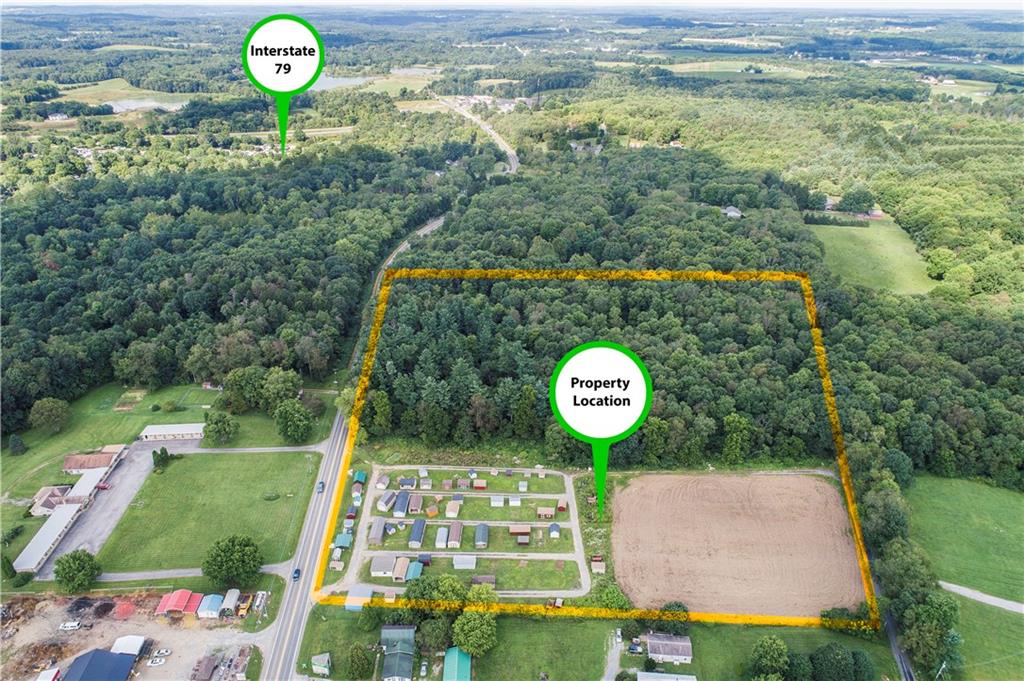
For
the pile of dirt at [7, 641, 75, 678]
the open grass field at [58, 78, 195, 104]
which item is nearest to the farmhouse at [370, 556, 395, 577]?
the pile of dirt at [7, 641, 75, 678]

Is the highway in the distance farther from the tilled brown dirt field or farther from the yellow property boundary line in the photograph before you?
the tilled brown dirt field

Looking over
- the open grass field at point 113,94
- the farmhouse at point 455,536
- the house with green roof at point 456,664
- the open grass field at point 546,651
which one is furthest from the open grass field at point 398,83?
the house with green roof at point 456,664

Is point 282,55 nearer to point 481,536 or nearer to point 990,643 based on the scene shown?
point 481,536

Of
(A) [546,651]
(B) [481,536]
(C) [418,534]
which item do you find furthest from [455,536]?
(A) [546,651]

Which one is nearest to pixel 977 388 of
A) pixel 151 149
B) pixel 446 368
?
pixel 446 368

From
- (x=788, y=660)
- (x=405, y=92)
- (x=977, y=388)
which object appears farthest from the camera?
(x=405, y=92)

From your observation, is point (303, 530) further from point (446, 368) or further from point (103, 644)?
point (446, 368)
